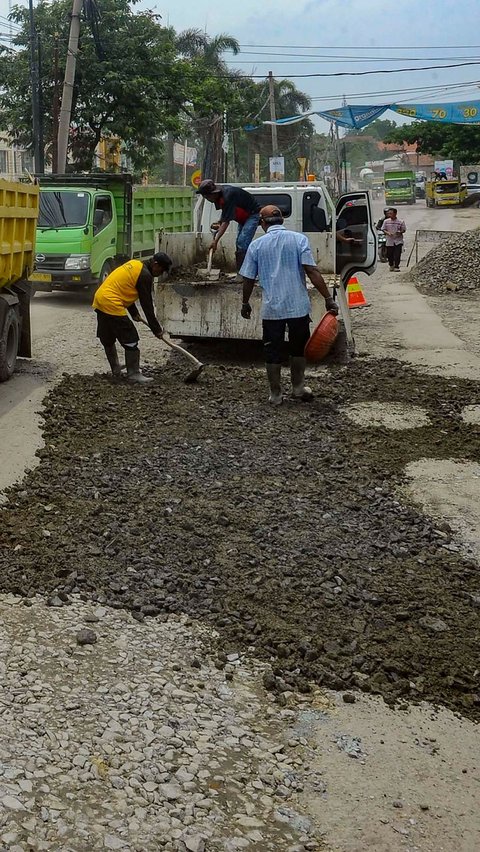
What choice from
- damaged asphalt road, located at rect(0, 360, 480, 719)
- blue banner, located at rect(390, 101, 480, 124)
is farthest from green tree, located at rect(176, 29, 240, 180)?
damaged asphalt road, located at rect(0, 360, 480, 719)

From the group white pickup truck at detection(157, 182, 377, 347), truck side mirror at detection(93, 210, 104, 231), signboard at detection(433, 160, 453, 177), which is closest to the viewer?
white pickup truck at detection(157, 182, 377, 347)

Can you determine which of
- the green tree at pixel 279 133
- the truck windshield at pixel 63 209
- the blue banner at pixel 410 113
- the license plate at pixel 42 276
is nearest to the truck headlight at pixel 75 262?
the license plate at pixel 42 276

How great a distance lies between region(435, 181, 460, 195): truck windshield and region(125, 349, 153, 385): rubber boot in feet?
150

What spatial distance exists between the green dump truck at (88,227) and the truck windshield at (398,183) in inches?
1710

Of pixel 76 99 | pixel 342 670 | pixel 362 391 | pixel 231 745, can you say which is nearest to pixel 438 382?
pixel 362 391

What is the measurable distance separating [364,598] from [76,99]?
914 inches

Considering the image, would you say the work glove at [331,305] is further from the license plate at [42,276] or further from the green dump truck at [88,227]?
the license plate at [42,276]

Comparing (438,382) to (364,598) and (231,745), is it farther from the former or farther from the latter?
(231,745)

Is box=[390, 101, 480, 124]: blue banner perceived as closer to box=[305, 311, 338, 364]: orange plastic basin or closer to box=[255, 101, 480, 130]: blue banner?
Answer: box=[255, 101, 480, 130]: blue banner

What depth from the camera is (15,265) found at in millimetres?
9453

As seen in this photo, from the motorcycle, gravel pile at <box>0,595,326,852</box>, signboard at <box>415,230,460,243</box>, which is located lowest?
gravel pile at <box>0,595,326,852</box>

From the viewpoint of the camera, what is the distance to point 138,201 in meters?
17.7

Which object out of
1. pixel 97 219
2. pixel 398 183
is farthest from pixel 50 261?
pixel 398 183

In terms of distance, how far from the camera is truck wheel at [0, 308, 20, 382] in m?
9.16
